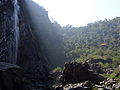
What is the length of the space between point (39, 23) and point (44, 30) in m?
4.43

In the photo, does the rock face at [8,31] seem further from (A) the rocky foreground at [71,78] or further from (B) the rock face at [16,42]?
(A) the rocky foreground at [71,78]

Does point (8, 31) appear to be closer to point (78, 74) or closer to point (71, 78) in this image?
point (71, 78)

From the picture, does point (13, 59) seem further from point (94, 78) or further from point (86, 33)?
point (86, 33)

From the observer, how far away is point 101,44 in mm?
138750

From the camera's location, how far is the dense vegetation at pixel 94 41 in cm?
11467

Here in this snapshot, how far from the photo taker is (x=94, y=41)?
142625mm

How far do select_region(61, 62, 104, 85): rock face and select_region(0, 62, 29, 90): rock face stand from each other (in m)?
13.7

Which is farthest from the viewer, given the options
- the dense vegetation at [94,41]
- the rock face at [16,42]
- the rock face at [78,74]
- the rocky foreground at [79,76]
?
the dense vegetation at [94,41]

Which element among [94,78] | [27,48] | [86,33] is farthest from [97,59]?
[86,33]

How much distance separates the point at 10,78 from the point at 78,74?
58.6 ft

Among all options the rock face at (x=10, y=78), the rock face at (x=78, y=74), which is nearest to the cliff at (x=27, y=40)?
the rock face at (x=78, y=74)

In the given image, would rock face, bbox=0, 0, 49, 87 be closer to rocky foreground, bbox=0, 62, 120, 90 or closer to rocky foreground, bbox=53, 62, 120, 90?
rocky foreground, bbox=53, 62, 120, 90

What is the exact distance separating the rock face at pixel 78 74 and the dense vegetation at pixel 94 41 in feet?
154

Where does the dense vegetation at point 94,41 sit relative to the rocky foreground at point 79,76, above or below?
above
